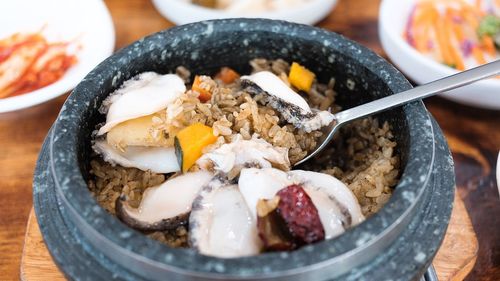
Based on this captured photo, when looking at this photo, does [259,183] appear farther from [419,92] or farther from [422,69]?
Answer: [422,69]

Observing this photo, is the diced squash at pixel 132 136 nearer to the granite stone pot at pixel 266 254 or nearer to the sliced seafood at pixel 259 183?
the granite stone pot at pixel 266 254

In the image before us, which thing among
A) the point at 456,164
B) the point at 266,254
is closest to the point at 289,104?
the point at 266,254

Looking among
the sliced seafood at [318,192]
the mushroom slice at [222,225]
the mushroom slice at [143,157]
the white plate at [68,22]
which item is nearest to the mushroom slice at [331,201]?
the sliced seafood at [318,192]

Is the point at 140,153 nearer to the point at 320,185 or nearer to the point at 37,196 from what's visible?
the point at 37,196

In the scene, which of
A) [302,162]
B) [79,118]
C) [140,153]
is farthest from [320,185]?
[79,118]

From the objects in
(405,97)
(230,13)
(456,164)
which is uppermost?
(405,97)
